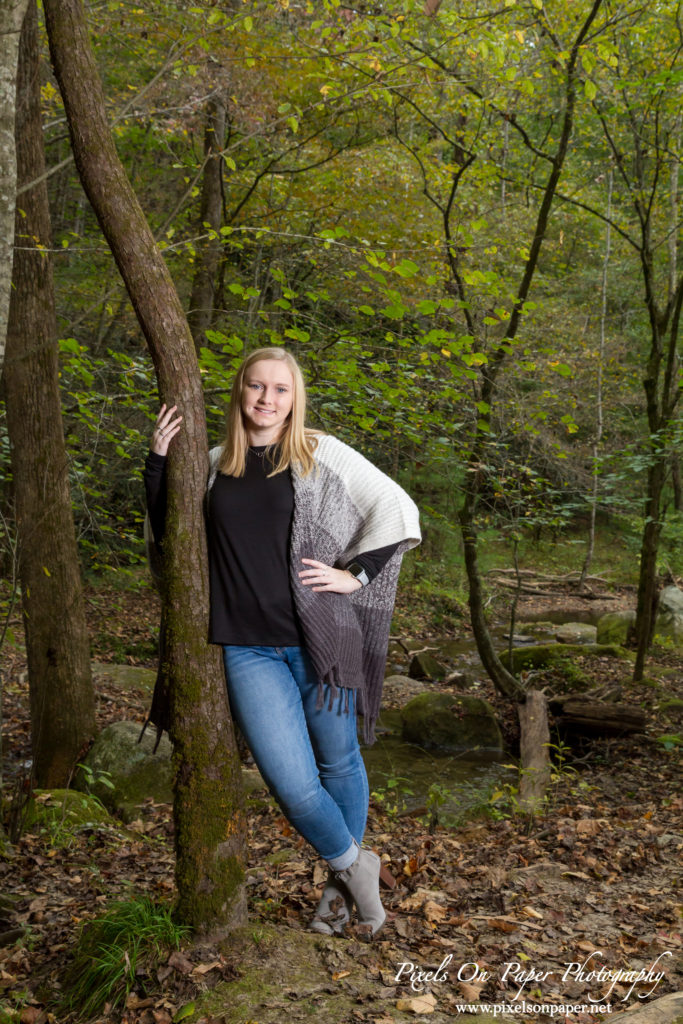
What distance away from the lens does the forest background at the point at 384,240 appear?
254 inches

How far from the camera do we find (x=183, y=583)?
2969mm

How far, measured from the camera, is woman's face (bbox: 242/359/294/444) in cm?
317

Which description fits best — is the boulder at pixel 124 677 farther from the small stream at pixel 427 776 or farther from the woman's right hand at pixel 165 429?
the woman's right hand at pixel 165 429

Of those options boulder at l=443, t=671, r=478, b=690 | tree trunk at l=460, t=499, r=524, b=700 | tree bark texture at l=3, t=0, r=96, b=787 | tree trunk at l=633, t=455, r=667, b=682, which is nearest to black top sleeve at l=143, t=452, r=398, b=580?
tree bark texture at l=3, t=0, r=96, b=787

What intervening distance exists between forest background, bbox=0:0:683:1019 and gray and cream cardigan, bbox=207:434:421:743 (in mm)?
2090

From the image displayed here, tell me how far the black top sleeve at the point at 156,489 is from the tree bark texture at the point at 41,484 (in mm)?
2712

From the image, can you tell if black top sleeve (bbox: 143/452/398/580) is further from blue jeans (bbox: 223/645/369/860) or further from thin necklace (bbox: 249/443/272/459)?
blue jeans (bbox: 223/645/369/860)

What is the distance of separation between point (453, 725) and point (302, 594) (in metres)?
6.46

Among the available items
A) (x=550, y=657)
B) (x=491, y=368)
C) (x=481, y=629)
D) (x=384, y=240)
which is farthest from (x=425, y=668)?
(x=384, y=240)

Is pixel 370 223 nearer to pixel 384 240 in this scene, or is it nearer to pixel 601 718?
pixel 384 240

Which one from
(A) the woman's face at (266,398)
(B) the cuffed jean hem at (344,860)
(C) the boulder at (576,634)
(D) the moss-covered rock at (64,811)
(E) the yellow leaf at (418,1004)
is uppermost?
(A) the woman's face at (266,398)

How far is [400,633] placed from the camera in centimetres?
1384

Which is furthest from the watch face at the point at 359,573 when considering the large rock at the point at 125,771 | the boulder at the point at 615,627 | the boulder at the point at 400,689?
the boulder at the point at 615,627

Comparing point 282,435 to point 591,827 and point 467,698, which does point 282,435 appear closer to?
point 591,827
